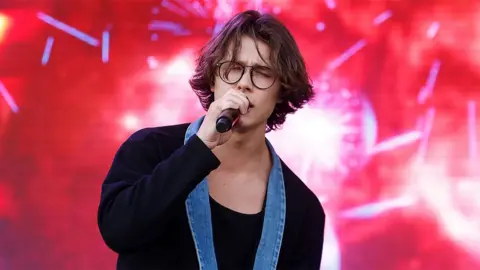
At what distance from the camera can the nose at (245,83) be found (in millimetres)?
1100

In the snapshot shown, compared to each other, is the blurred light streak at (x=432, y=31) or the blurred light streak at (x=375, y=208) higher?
the blurred light streak at (x=432, y=31)

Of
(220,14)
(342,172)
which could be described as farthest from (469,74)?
(220,14)

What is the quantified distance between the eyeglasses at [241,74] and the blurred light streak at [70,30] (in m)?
0.91

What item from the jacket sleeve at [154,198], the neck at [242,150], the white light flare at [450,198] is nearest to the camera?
the jacket sleeve at [154,198]

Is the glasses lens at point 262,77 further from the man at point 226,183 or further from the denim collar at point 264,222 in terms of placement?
the denim collar at point 264,222

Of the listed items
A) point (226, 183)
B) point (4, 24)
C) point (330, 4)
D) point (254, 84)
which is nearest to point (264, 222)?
point (226, 183)

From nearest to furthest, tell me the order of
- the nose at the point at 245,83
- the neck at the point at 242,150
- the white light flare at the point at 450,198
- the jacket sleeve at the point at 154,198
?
the jacket sleeve at the point at 154,198 → the nose at the point at 245,83 → the neck at the point at 242,150 → the white light flare at the point at 450,198

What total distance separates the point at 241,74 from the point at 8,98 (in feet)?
3.64

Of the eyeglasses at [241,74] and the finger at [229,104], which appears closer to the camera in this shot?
the finger at [229,104]

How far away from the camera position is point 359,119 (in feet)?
6.26

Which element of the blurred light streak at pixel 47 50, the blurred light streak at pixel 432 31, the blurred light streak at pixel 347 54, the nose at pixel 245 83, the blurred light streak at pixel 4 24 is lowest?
the blurred light streak at pixel 432 31

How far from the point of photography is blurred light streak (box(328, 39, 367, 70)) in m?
1.91

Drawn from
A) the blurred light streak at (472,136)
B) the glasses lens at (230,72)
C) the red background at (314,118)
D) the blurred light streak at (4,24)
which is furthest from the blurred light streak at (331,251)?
the blurred light streak at (4,24)

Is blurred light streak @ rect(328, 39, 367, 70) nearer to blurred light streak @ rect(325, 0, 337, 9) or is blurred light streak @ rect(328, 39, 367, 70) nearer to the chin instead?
blurred light streak @ rect(325, 0, 337, 9)
